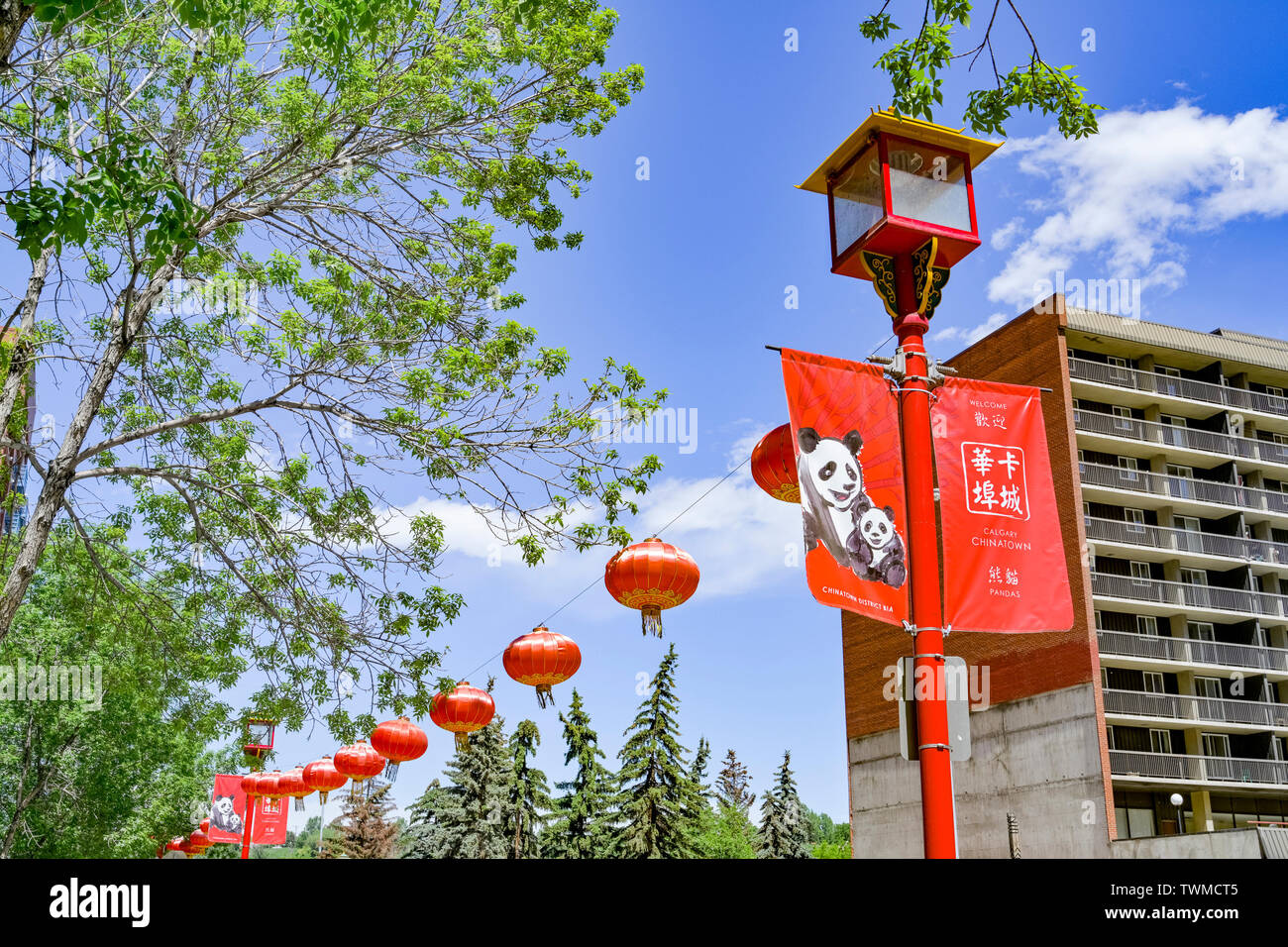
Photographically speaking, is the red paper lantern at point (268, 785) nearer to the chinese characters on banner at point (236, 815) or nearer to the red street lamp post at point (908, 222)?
the chinese characters on banner at point (236, 815)

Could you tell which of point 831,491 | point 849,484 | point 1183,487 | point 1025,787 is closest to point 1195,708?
point 1025,787

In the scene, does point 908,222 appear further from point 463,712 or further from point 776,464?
point 463,712

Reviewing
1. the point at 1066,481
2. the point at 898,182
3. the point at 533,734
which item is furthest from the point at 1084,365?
the point at 898,182

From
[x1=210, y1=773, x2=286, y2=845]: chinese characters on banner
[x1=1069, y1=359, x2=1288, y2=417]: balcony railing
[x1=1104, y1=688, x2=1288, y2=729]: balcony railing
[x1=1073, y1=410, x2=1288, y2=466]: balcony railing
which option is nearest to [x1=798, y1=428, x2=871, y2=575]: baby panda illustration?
[x1=1104, y1=688, x2=1288, y2=729]: balcony railing

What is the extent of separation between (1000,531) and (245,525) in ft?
→ 28.4

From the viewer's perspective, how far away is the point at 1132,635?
3459 centimetres

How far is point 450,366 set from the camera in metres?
10.4

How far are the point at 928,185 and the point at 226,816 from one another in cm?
3915

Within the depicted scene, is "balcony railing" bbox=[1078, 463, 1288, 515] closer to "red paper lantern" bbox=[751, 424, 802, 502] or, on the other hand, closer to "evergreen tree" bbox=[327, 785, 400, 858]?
"red paper lantern" bbox=[751, 424, 802, 502]

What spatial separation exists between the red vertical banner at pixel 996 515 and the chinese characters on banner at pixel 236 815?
35.1m

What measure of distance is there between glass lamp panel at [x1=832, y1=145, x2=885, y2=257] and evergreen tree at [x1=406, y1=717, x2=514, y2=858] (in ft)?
114

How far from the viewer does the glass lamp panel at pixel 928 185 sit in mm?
11781

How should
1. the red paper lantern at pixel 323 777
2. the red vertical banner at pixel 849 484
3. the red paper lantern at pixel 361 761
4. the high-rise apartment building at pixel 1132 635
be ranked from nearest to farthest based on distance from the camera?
the red vertical banner at pixel 849 484
the red paper lantern at pixel 361 761
the red paper lantern at pixel 323 777
the high-rise apartment building at pixel 1132 635

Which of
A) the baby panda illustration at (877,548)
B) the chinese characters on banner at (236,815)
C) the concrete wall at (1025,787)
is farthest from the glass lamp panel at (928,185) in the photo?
the chinese characters on banner at (236,815)
